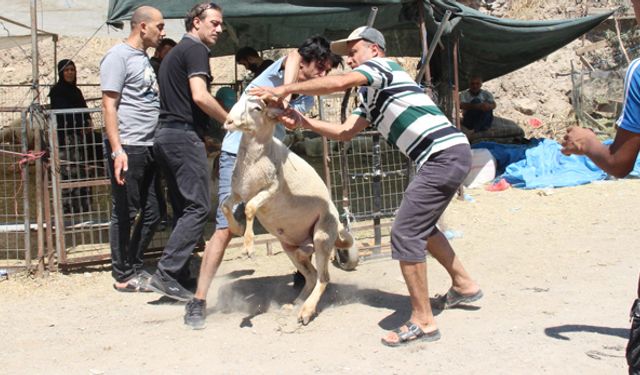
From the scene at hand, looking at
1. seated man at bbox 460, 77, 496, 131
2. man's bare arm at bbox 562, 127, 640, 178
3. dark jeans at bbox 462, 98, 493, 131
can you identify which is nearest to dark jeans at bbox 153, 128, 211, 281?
man's bare arm at bbox 562, 127, 640, 178

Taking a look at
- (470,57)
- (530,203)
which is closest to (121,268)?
(530,203)

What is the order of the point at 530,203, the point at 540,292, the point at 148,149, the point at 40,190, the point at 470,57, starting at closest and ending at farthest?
the point at 540,292 → the point at 148,149 → the point at 40,190 → the point at 530,203 → the point at 470,57

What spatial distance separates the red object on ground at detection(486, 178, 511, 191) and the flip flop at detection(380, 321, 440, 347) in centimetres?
562

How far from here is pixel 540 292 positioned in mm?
5449

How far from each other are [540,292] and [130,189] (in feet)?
11.4

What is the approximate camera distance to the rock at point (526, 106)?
48.8ft

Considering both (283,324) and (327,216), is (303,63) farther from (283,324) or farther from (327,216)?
(283,324)

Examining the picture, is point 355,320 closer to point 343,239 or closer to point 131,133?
point 343,239

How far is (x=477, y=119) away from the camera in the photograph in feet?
40.4

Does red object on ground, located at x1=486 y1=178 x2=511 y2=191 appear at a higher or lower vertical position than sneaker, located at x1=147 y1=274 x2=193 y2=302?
higher

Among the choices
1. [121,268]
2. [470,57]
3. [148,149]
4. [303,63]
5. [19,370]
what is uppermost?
[470,57]

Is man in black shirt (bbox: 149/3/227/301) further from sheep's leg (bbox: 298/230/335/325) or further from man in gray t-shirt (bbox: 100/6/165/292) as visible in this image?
sheep's leg (bbox: 298/230/335/325)

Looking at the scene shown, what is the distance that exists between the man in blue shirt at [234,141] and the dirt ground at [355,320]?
19cm

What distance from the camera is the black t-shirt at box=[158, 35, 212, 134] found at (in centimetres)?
508
